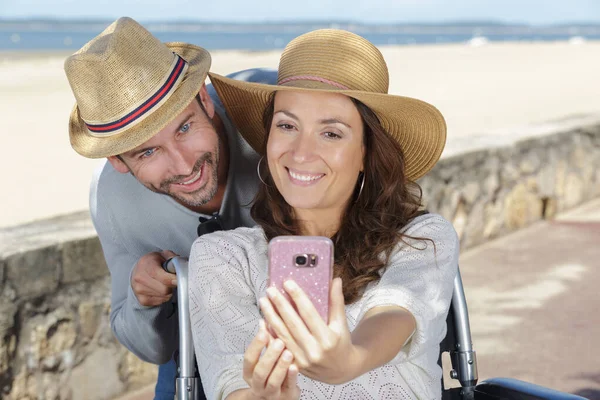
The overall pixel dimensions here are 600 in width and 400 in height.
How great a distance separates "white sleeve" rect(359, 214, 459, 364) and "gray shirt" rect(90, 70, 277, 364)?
0.71m

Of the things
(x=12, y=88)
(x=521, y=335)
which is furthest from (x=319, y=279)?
(x=12, y=88)

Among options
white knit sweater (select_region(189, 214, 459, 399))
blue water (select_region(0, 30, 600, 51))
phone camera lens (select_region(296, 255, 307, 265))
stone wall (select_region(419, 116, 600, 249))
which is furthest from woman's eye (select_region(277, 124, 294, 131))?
blue water (select_region(0, 30, 600, 51))

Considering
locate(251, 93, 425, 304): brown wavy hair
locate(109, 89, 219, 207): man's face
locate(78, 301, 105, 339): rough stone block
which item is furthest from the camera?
locate(78, 301, 105, 339): rough stone block

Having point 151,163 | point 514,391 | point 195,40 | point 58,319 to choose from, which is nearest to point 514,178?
point 58,319

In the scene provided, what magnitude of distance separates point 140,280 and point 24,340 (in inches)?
45.0

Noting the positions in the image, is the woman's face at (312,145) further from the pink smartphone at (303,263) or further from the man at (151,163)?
the pink smartphone at (303,263)

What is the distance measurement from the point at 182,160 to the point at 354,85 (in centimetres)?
70

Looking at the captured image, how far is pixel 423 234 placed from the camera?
2492mm

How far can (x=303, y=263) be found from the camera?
1843 millimetres

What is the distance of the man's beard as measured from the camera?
292 cm

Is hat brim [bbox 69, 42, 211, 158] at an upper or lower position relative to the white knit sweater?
upper

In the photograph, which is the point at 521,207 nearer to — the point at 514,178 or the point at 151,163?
the point at 514,178

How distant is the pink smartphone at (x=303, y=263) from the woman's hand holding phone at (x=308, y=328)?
0.20 feet

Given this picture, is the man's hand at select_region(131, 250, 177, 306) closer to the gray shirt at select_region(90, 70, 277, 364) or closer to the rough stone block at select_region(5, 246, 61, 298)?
the gray shirt at select_region(90, 70, 277, 364)
